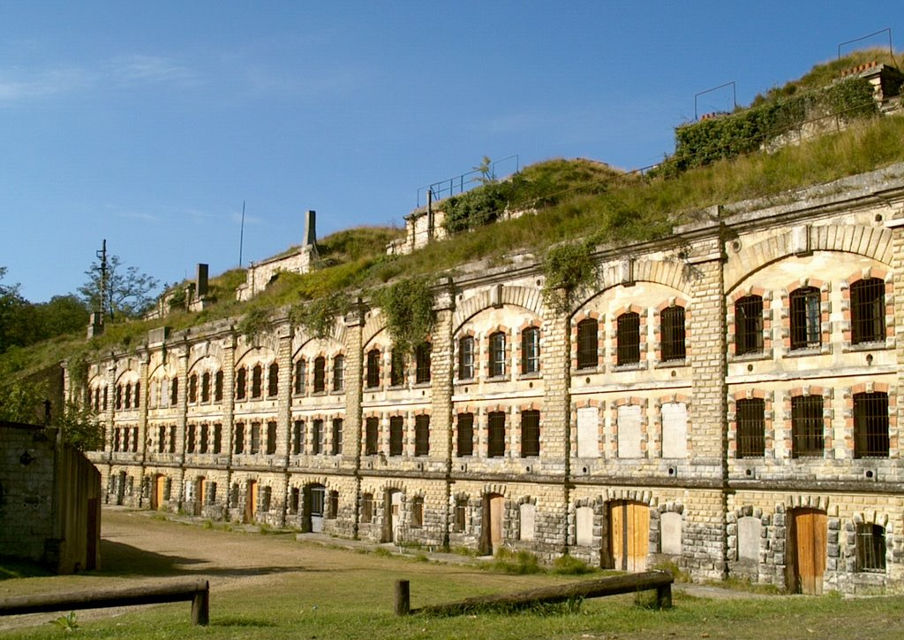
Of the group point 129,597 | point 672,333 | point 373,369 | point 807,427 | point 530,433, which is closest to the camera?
point 129,597

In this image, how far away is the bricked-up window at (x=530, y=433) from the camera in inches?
1163

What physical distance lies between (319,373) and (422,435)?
7.23 metres

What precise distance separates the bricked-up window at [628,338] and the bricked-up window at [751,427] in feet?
11.7

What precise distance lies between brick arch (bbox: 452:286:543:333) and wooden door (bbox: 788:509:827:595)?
384 inches

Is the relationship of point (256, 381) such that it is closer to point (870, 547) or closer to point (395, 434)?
point (395, 434)

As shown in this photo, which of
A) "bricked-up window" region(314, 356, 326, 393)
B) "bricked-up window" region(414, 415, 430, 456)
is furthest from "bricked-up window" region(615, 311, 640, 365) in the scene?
"bricked-up window" region(314, 356, 326, 393)

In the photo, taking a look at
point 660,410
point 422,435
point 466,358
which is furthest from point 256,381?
point 660,410

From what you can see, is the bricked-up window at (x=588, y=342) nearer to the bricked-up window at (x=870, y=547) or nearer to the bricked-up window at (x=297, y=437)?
the bricked-up window at (x=870, y=547)

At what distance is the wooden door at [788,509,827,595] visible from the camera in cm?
2208

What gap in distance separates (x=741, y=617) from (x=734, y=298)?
38.9ft

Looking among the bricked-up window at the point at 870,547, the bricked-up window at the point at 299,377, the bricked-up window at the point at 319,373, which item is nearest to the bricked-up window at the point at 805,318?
the bricked-up window at the point at 870,547

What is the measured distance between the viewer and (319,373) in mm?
39438

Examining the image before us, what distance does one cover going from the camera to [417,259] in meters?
36.8

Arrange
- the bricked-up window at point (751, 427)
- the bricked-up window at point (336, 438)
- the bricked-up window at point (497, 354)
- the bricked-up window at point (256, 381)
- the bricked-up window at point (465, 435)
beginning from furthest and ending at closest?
the bricked-up window at point (256, 381) < the bricked-up window at point (336, 438) < the bricked-up window at point (465, 435) < the bricked-up window at point (497, 354) < the bricked-up window at point (751, 427)
